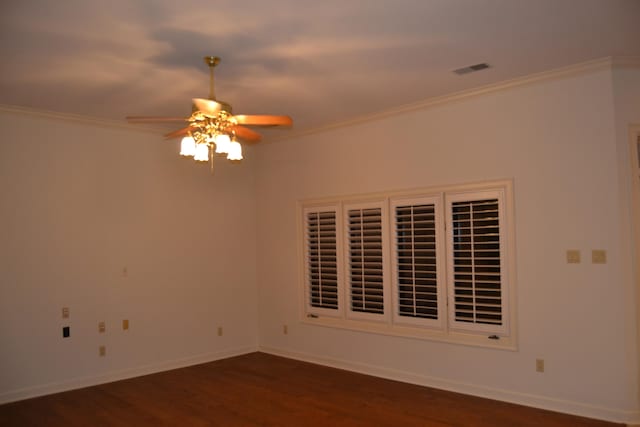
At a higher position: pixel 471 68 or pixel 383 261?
pixel 471 68

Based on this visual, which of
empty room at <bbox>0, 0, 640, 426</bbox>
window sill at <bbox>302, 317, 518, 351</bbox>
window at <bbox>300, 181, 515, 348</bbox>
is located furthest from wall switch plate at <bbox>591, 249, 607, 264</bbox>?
window sill at <bbox>302, 317, 518, 351</bbox>

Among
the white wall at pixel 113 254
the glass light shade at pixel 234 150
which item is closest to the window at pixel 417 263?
the white wall at pixel 113 254

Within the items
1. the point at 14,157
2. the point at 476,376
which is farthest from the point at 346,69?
the point at 14,157

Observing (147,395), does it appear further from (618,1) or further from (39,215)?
(618,1)

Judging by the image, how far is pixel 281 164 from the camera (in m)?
7.05

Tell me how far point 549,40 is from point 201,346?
512 cm

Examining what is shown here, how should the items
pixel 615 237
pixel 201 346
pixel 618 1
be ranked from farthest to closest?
pixel 201 346
pixel 615 237
pixel 618 1

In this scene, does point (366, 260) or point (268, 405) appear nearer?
point (268, 405)

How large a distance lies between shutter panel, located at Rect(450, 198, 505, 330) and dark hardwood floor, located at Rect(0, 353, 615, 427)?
2.62 feet

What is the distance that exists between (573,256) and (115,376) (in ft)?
15.7

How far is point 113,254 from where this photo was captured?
5.99 m

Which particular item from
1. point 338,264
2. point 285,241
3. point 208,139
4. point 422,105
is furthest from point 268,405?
point 422,105

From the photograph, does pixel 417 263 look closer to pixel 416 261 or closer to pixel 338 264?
pixel 416 261

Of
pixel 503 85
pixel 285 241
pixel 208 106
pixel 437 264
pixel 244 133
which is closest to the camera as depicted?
pixel 208 106
